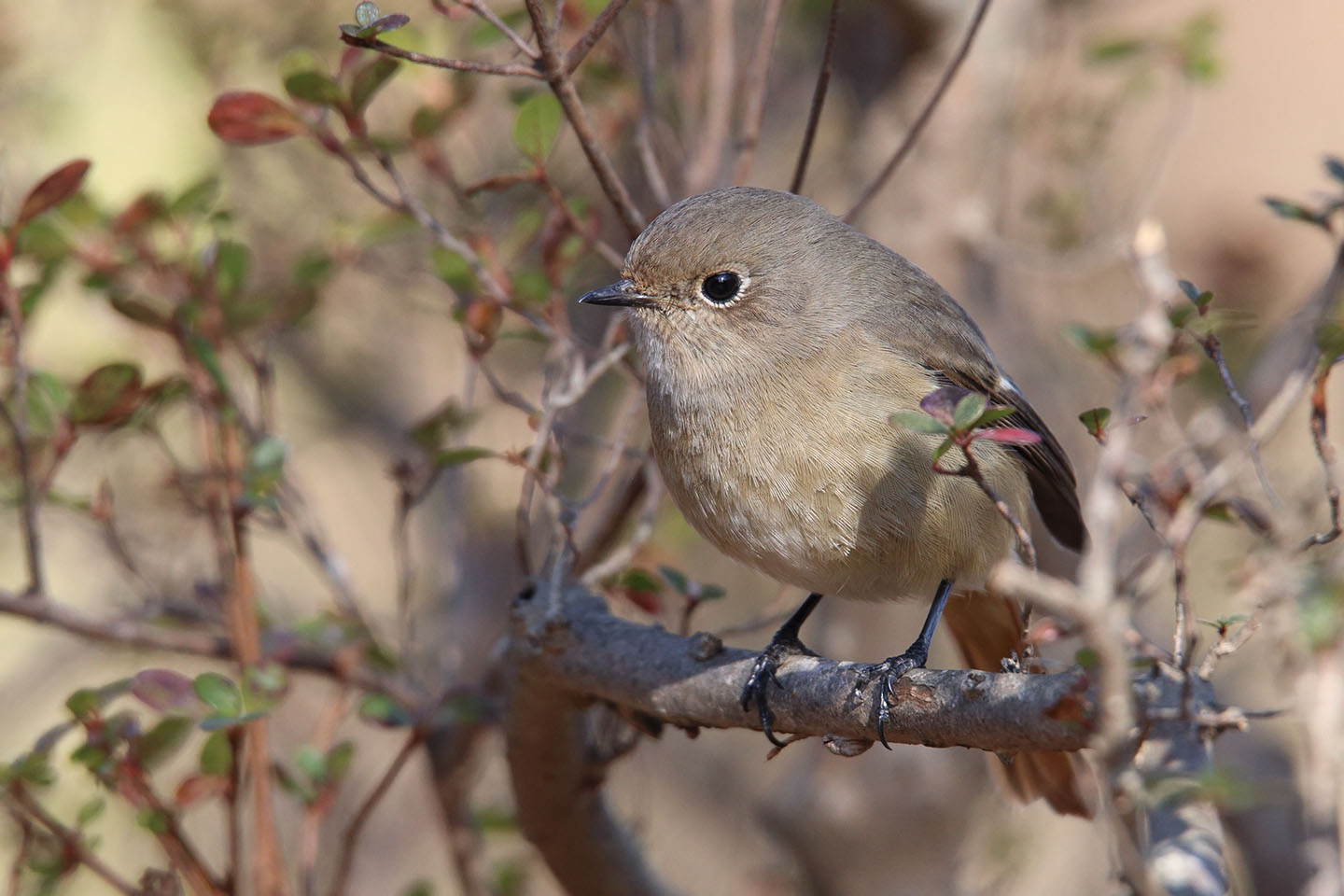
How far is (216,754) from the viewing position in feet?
8.69

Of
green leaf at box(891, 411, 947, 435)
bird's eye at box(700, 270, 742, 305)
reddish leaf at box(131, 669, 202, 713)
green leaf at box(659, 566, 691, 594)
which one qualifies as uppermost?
bird's eye at box(700, 270, 742, 305)

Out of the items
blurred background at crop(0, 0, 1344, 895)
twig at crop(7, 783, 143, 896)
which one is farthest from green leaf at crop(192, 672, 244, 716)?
blurred background at crop(0, 0, 1344, 895)

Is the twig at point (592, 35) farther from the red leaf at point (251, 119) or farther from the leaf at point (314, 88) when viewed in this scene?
the red leaf at point (251, 119)

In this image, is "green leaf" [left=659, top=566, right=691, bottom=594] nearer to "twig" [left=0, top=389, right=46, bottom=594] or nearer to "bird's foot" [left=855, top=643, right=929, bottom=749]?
"bird's foot" [left=855, top=643, right=929, bottom=749]

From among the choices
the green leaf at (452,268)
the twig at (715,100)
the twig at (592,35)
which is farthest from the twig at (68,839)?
the twig at (715,100)

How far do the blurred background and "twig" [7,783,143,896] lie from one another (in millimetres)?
713

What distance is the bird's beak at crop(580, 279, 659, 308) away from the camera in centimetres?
306

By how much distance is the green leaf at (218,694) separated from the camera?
250 centimetres

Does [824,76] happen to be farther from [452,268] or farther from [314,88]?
[314,88]

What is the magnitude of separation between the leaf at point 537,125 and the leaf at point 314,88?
0.38 meters

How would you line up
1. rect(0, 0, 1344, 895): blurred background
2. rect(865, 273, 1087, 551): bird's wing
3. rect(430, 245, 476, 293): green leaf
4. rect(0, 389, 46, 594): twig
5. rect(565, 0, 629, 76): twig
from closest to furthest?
rect(565, 0, 629, 76): twig < rect(0, 389, 46, 594): twig < rect(430, 245, 476, 293): green leaf < rect(865, 273, 1087, 551): bird's wing < rect(0, 0, 1344, 895): blurred background

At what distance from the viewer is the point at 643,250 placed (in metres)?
3.09

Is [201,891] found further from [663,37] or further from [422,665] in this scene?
[663,37]

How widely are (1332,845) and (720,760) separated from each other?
559 cm
